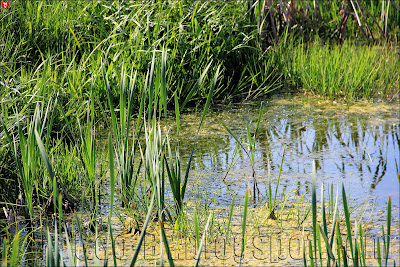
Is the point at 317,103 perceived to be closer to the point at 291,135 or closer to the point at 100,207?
the point at 291,135

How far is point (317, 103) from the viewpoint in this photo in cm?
385

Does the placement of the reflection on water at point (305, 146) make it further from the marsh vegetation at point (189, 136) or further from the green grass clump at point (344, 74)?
the green grass clump at point (344, 74)

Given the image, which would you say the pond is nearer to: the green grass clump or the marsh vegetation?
the marsh vegetation

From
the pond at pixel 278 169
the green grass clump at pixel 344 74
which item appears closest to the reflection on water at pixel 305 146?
the pond at pixel 278 169

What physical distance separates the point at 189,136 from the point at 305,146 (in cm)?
69

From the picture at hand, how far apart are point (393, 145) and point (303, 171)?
63 centimetres

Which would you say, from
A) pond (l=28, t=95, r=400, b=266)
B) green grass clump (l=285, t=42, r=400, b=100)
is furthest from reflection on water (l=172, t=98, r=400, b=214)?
green grass clump (l=285, t=42, r=400, b=100)

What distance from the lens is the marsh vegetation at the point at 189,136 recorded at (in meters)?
1.93

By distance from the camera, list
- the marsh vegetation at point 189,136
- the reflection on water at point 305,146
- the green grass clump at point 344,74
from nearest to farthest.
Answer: the marsh vegetation at point 189,136, the reflection on water at point 305,146, the green grass clump at point 344,74

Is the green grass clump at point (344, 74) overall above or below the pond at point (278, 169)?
above

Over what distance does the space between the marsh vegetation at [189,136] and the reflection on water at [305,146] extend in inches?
0.5

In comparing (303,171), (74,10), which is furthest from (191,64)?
(303,171)

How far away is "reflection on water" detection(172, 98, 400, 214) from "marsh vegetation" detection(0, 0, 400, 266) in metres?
0.01

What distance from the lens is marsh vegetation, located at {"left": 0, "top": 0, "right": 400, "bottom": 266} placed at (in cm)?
193
